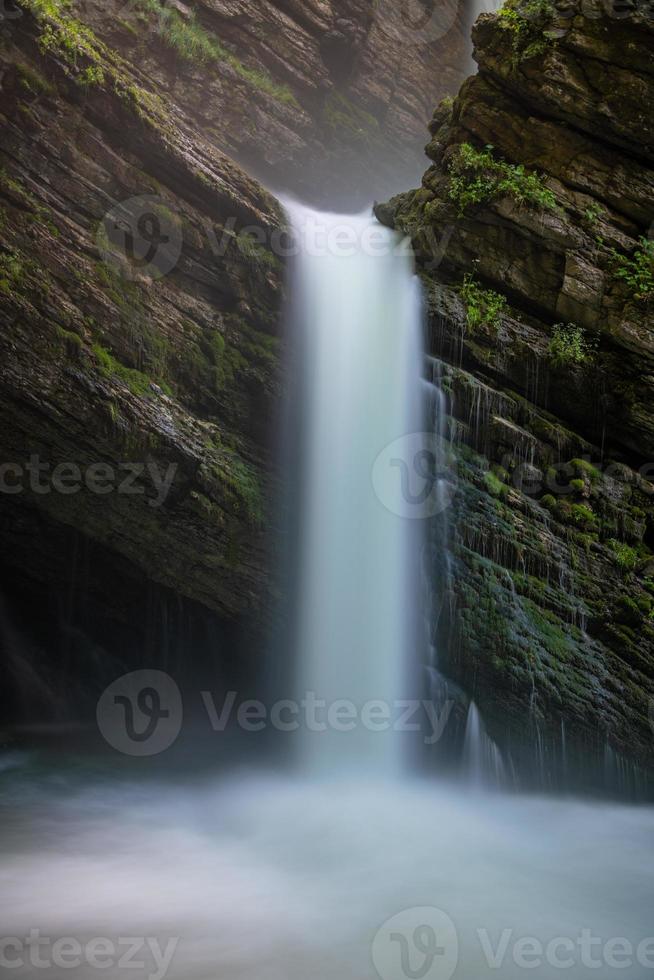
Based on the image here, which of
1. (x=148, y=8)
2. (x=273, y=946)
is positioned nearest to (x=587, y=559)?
(x=273, y=946)

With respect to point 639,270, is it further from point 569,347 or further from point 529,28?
point 529,28

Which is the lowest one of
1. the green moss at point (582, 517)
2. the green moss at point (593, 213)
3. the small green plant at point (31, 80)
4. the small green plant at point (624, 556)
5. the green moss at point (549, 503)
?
the small green plant at point (624, 556)

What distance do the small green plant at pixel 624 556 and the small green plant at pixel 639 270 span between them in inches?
122

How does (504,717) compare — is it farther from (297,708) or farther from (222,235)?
(222,235)

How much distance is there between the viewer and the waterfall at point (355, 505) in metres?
8.09

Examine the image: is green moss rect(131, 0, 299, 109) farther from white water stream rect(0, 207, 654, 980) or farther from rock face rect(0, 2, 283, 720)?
white water stream rect(0, 207, 654, 980)

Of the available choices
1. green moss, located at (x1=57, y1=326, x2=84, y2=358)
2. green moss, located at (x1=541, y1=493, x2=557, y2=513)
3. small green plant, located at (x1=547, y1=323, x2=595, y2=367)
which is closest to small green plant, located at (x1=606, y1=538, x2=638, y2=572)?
green moss, located at (x1=541, y1=493, x2=557, y2=513)

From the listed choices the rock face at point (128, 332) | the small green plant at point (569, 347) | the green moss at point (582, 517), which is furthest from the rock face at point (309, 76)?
the green moss at point (582, 517)

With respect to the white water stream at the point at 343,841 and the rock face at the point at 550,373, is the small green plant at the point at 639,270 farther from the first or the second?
the white water stream at the point at 343,841

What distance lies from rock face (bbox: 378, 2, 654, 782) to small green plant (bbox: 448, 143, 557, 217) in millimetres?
25

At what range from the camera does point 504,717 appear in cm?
809

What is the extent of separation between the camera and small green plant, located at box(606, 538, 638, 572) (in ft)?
27.6

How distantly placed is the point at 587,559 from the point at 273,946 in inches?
231

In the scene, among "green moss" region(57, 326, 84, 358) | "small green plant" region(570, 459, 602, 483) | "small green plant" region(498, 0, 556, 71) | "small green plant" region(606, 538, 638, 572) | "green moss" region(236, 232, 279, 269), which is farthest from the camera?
"small green plant" region(570, 459, 602, 483)
